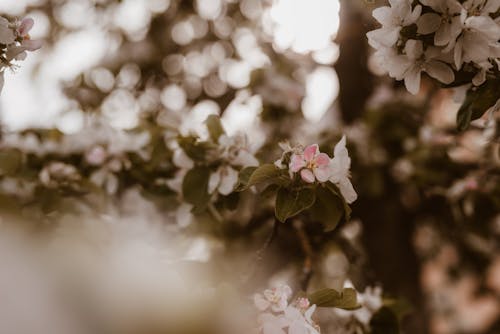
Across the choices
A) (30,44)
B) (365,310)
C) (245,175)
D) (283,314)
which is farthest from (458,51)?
(30,44)

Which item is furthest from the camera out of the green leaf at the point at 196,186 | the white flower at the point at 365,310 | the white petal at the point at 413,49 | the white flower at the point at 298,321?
the white flower at the point at 365,310

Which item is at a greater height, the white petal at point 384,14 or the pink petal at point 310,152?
the white petal at point 384,14

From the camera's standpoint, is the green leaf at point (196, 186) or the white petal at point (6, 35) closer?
the white petal at point (6, 35)

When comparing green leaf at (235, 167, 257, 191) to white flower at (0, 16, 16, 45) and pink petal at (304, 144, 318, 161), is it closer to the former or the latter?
pink petal at (304, 144, 318, 161)

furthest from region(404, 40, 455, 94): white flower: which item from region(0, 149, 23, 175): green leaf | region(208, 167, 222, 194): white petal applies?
region(0, 149, 23, 175): green leaf

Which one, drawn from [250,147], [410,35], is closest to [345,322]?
[250,147]

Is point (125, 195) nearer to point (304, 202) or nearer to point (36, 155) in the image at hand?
point (36, 155)

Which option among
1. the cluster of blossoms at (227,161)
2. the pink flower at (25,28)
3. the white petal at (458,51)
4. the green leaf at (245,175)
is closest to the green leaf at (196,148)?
Answer: the cluster of blossoms at (227,161)

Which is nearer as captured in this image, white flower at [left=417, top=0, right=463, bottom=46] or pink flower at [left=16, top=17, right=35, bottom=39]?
white flower at [left=417, top=0, right=463, bottom=46]

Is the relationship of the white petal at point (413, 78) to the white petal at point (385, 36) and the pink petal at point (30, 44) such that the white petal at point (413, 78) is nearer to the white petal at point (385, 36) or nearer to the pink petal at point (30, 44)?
the white petal at point (385, 36)
